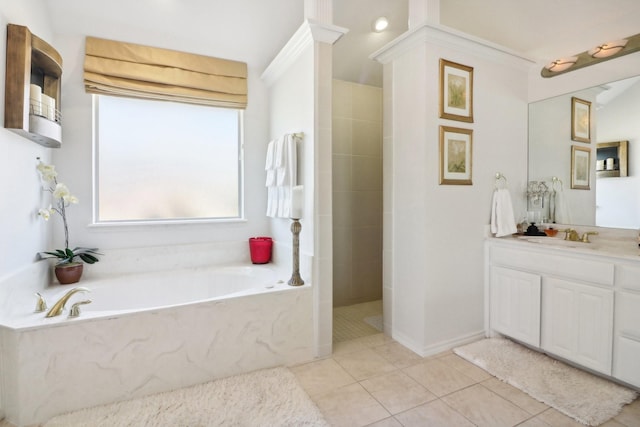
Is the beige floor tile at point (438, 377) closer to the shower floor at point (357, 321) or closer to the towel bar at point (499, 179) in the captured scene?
the shower floor at point (357, 321)

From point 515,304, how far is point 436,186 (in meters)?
1.06

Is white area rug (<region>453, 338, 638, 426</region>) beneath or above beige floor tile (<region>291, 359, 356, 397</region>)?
above

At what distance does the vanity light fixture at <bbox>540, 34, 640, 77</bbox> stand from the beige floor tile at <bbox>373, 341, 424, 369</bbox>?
8.18 ft

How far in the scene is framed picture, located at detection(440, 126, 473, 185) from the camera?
7.55 ft

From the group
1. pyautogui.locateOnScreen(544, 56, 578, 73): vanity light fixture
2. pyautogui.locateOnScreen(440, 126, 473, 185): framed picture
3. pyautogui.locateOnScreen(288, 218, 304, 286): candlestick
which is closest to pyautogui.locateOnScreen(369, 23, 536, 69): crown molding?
pyautogui.locateOnScreen(544, 56, 578, 73): vanity light fixture

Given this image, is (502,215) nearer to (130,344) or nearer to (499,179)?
(499,179)

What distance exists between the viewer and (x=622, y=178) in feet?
7.19

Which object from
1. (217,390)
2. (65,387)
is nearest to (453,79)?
(217,390)

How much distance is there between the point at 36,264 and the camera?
214 cm

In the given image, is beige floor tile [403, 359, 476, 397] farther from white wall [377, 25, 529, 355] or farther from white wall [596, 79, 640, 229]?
white wall [596, 79, 640, 229]

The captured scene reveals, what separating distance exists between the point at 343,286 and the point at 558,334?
189cm

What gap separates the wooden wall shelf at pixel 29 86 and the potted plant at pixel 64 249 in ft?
0.79

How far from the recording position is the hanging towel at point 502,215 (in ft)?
8.13

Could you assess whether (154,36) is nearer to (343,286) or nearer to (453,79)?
(453,79)
